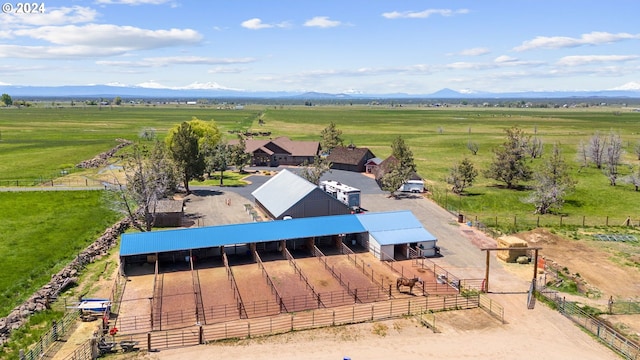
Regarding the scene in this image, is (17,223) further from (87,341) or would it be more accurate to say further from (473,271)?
(473,271)

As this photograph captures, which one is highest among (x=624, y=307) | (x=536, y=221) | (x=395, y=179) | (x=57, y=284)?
(x=395, y=179)

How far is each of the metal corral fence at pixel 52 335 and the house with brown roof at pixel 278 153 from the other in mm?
66524

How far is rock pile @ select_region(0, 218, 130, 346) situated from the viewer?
2964cm

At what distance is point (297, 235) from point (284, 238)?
1.40m

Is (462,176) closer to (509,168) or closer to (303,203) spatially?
(509,168)

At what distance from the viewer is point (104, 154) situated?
346 ft

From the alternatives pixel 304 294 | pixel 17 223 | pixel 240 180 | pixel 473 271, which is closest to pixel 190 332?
pixel 304 294

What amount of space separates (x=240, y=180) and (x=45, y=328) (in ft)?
170

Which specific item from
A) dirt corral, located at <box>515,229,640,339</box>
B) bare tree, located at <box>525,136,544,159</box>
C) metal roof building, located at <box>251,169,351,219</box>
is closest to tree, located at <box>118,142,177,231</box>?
metal roof building, located at <box>251,169,351,219</box>

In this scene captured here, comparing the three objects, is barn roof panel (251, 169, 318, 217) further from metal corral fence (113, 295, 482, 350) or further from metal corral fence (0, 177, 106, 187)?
metal corral fence (0, 177, 106, 187)

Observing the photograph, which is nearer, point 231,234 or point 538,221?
point 231,234

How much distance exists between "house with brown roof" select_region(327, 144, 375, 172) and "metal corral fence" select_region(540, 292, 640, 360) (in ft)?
190

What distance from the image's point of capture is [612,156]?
8306 cm

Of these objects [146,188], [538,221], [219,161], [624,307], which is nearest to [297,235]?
[146,188]
